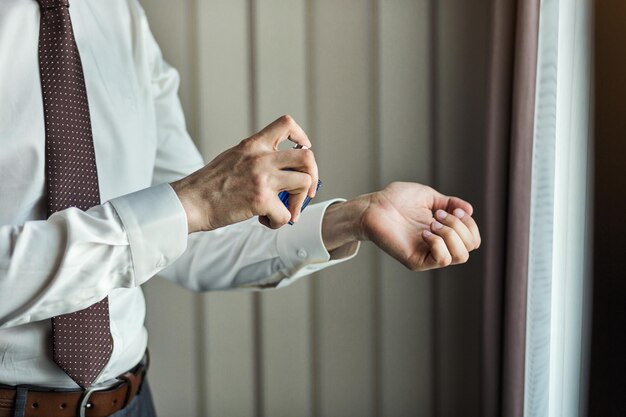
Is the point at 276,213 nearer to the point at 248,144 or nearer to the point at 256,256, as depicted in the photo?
the point at 248,144

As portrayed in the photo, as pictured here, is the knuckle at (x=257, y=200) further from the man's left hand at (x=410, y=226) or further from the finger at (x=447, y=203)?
the finger at (x=447, y=203)

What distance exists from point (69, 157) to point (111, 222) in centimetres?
27

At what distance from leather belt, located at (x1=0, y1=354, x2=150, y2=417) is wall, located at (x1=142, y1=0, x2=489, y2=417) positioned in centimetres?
70

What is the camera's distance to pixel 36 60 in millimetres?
1280

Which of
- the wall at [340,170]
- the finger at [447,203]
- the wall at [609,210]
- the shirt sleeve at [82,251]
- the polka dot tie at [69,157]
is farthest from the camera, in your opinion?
the wall at [340,170]

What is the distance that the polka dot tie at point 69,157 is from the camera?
48.4 inches

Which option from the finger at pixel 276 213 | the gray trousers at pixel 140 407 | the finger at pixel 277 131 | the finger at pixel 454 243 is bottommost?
the gray trousers at pixel 140 407

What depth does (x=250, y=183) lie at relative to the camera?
104 cm

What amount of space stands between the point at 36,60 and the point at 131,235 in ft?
1.48

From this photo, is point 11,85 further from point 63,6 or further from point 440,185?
point 440,185

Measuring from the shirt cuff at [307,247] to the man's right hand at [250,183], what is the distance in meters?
0.38

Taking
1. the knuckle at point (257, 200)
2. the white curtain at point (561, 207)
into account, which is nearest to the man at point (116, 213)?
the knuckle at point (257, 200)

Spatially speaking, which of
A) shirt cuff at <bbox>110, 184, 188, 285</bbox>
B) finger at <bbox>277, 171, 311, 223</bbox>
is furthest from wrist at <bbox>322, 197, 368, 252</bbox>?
shirt cuff at <bbox>110, 184, 188, 285</bbox>

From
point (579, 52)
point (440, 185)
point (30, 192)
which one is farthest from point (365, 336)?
point (30, 192)
